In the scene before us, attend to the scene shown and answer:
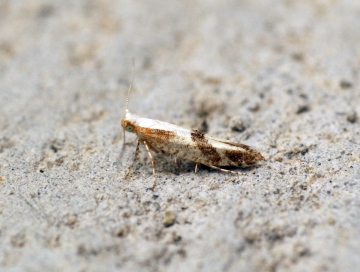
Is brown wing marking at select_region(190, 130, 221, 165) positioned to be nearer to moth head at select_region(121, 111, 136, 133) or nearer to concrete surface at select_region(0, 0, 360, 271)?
concrete surface at select_region(0, 0, 360, 271)

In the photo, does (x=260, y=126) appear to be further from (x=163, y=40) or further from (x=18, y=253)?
(x=18, y=253)

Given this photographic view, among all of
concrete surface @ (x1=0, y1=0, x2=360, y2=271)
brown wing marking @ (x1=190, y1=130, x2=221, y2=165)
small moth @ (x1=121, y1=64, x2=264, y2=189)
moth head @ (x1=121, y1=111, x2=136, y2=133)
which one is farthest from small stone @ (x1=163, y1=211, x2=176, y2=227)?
moth head @ (x1=121, y1=111, x2=136, y2=133)

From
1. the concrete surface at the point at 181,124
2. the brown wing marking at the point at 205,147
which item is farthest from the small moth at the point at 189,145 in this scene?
the concrete surface at the point at 181,124

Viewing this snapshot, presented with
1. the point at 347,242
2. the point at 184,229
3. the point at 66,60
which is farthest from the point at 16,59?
the point at 347,242

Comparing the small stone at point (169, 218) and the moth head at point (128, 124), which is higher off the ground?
the moth head at point (128, 124)

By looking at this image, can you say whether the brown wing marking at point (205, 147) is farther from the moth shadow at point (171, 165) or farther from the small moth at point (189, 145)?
the moth shadow at point (171, 165)
